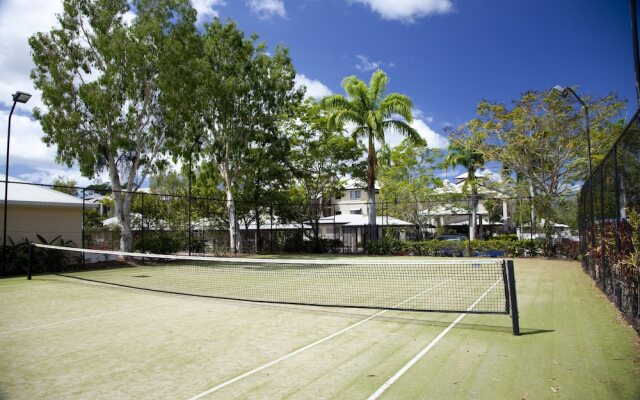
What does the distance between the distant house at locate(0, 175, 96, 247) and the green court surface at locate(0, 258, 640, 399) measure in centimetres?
1046

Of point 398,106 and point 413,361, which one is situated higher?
point 398,106

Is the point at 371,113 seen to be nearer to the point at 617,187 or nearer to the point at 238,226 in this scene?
the point at 238,226

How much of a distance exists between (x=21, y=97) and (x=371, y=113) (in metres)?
19.0

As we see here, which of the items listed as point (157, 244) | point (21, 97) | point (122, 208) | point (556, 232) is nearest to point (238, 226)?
point (157, 244)

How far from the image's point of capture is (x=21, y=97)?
16047mm

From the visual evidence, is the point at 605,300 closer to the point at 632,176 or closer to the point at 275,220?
the point at 632,176

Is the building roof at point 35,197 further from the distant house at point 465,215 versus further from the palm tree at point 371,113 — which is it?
the distant house at point 465,215

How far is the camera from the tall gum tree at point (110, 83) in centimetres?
1981

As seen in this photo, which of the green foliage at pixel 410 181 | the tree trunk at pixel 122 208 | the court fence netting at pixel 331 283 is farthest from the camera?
the green foliage at pixel 410 181

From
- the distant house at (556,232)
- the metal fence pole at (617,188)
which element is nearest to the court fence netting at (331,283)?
the metal fence pole at (617,188)

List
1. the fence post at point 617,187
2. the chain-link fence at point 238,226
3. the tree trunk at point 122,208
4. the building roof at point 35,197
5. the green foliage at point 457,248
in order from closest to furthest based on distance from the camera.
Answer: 1. the fence post at point 617,187
2. the building roof at point 35,197
3. the chain-link fence at point 238,226
4. the tree trunk at point 122,208
5. the green foliage at point 457,248

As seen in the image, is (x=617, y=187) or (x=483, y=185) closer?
(x=617, y=187)

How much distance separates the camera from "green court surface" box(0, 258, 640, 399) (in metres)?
4.69

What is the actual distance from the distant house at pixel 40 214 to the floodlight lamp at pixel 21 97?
10.8 ft
